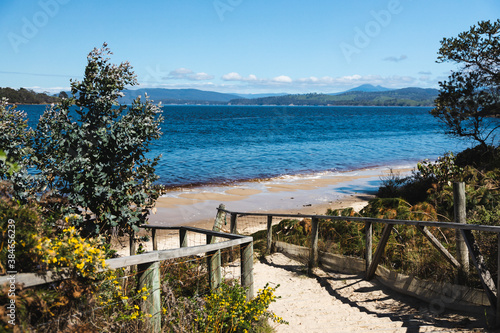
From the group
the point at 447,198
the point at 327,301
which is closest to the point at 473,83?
the point at 447,198

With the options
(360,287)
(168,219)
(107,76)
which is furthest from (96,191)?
(168,219)

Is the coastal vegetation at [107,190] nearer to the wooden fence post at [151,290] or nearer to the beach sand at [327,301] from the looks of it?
the wooden fence post at [151,290]

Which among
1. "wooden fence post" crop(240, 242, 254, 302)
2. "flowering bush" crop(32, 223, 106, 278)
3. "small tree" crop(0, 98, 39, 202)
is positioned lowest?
"wooden fence post" crop(240, 242, 254, 302)

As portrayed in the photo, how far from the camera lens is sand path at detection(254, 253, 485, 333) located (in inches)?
207

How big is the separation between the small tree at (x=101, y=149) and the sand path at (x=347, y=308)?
2.81 m

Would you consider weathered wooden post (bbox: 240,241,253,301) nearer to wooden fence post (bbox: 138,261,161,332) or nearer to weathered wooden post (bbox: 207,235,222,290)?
weathered wooden post (bbox: 207,235,222,290)

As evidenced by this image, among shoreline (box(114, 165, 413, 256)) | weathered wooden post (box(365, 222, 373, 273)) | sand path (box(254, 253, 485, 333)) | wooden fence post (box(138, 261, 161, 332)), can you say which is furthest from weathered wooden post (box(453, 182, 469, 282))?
shoreline (box(114, 165, 413, 256))

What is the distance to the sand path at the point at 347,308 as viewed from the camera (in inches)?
207

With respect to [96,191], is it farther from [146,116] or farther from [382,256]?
[382,256]

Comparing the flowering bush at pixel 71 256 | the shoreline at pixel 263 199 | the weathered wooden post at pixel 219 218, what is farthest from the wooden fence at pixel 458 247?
the shoreline at pixel 263 199

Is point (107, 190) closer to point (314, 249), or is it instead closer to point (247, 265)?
point (247, 265)

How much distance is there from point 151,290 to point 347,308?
11.6ft

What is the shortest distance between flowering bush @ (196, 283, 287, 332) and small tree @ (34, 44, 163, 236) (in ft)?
5.03

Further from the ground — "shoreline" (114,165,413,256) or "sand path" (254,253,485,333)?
"sand path" (254,253,485,333)
